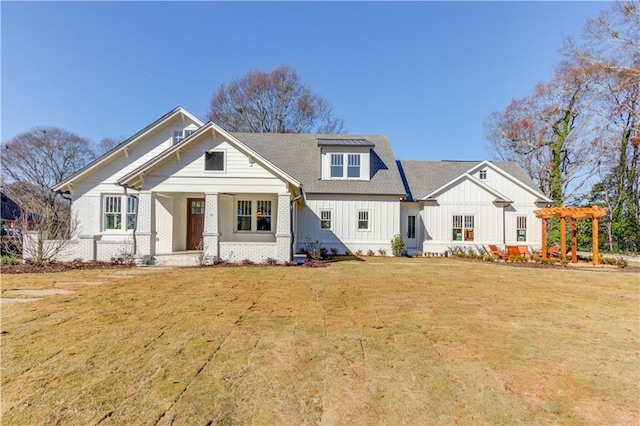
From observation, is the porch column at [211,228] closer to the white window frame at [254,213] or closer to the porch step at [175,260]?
the porch step at [175,260]

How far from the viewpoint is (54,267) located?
11.8 meters

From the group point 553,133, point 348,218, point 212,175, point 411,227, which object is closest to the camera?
point 212,175

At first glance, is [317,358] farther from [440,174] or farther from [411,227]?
[440,174]

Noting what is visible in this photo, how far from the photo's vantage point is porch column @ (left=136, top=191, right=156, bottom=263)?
13109 millimetres

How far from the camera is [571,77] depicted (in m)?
25.2

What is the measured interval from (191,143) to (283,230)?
5.42m

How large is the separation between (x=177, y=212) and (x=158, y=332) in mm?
11519

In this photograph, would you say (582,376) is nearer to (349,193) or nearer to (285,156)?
(349,193)

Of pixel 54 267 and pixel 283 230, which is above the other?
pixel 283 230

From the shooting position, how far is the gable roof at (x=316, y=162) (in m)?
18.3

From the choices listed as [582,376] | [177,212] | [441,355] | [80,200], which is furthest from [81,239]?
[582,376]

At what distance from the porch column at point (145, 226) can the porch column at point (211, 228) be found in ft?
7.35

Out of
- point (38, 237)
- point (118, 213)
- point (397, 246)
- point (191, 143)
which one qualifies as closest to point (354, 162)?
point (397, 246)

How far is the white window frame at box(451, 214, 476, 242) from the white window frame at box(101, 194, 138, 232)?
58.4 ft
